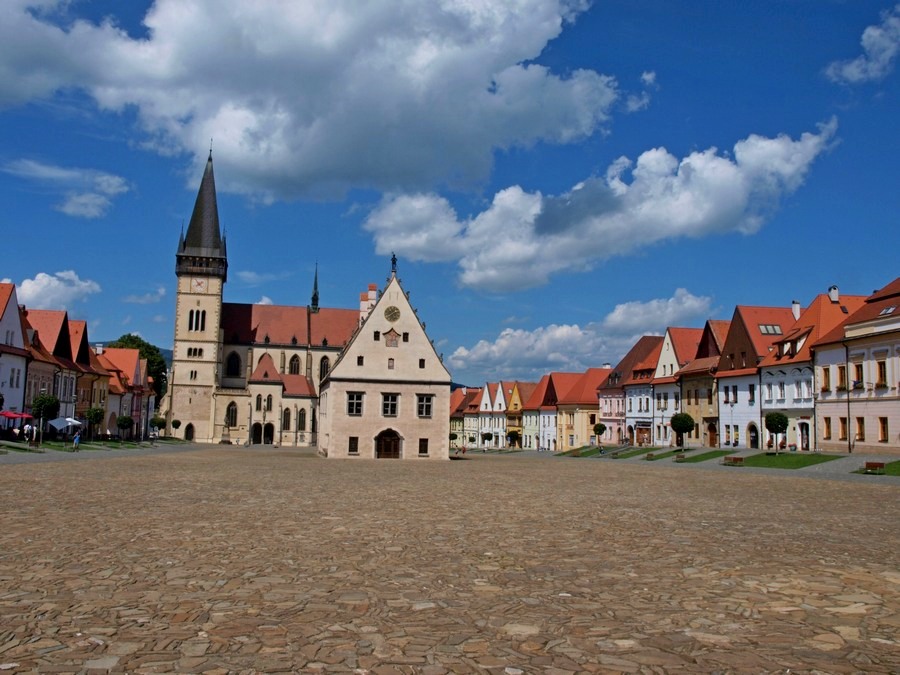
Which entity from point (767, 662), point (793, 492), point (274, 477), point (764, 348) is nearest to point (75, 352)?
point (274, 477)

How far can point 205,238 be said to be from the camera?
116125 mm

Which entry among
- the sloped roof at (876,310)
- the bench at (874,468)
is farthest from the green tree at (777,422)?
the bench at (874,468)

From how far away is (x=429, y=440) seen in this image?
64.9m

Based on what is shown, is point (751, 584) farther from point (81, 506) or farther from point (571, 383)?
point (571, 383)

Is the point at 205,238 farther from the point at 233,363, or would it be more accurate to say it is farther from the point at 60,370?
the point at 60,370

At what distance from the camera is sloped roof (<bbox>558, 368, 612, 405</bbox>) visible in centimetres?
9806

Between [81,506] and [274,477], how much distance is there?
14721 millimetres

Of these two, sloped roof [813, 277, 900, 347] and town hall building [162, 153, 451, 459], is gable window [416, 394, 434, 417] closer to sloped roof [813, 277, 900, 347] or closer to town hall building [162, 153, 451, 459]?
town hall building [162, 153, 451, 459]

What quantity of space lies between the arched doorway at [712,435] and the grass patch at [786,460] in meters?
18.3

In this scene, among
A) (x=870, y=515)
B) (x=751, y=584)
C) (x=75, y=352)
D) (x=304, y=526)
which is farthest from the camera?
(x=75, y=352)

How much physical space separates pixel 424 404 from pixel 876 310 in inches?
1289

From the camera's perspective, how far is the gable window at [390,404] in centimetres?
6450

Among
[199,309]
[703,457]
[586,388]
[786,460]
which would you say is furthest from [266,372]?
[786,460]

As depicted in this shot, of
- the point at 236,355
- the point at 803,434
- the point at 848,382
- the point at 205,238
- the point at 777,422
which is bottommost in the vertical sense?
the point at 803,434
